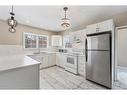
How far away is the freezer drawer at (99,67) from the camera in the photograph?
2.74 m

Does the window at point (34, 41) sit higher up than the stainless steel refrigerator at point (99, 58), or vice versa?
the window at point (34, 41)

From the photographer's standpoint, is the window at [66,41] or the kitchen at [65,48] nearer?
the kitchen at [65,48]

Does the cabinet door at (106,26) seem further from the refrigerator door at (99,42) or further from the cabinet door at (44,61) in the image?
the cabinet door at (44,61)

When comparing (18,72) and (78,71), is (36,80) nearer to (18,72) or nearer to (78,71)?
(18,72)

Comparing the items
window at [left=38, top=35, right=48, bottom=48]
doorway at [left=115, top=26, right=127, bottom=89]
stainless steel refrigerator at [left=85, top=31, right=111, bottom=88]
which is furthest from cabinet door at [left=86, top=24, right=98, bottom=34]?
window at [left=38, top=35, right=48, bottom=48]

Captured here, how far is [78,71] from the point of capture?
13.5ft

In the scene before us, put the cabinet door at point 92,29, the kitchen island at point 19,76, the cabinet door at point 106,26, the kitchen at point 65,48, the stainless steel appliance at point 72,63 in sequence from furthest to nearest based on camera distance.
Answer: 1. the stainless steel appliance at point 72,63
2. the cabinet door at point 92,29
3. the cabinet door at point 106,26
4. the kitchen at point 65,48
5. the kitchen island at point 19,76

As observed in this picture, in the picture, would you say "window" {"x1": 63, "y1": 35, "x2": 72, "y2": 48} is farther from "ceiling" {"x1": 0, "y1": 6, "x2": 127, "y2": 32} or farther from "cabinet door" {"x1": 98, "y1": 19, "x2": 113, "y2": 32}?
"cabinet door" {"x1": 98, "y1": 19, "x2": 113, "y2": 32}

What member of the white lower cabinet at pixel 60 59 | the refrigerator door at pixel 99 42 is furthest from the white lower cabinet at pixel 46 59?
the refrigerator door at pixel 99 42

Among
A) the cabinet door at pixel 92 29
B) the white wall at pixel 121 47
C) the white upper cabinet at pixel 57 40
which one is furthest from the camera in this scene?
the white upper cabinet at pixel 57 40

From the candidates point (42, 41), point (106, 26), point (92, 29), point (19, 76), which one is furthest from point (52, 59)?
point (19, 76)

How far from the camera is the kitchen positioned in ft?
5.33

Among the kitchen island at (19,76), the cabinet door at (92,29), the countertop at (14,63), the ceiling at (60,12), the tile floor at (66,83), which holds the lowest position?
the tile floor at (66,83)
